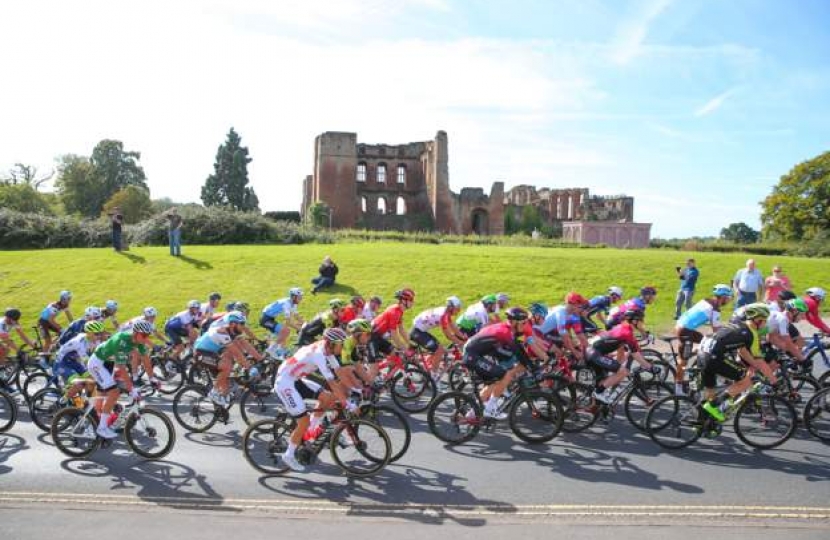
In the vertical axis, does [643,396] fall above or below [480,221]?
below

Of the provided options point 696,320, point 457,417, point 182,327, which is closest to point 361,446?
point 457,417

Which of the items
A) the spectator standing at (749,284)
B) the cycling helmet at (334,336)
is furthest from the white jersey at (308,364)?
the spectator standing at (749,284)

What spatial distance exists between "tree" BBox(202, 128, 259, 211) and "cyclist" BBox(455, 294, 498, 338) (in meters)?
50.4

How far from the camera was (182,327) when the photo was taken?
40.6 feet

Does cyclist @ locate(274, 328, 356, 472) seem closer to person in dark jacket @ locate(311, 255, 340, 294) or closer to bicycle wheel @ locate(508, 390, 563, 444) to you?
bicycle wheel @ locate(508, 390, 563, 444)

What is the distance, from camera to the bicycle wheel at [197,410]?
9297 mm

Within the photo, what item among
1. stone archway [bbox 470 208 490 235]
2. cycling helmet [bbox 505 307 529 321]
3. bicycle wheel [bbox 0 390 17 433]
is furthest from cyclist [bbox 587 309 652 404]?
stone archway [bbox 470 208 490 235]

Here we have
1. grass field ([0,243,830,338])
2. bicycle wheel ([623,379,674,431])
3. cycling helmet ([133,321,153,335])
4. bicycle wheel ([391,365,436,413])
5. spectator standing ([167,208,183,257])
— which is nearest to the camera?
cycling helmet ([133,321,153,335])

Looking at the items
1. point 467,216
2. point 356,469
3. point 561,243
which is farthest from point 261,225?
point 356,469

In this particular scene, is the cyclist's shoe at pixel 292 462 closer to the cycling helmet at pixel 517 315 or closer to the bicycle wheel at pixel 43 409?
the cycling helmet at pixel 517 315

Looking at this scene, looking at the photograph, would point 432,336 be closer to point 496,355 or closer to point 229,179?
point 496,355

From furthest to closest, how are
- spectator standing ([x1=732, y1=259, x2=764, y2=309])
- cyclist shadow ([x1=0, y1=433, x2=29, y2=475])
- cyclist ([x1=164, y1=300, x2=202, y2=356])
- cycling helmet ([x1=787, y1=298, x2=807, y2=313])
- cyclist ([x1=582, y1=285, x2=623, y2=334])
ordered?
spectator standing ([x1=732, y1=259, x2=764, y2=309])
cyclist ([x1=164, y1=300, x2=202, y2=356])
cyclist ([x1=582, y1=285, x2=623, y2=334])
cycling helmet ([x1=787, y1=298, x2=807, y2=313])
cyclist shadow ([x1=0, y1=433, x2=29, y2=475])

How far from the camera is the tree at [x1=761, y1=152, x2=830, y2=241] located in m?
51.1

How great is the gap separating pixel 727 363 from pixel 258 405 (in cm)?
719
